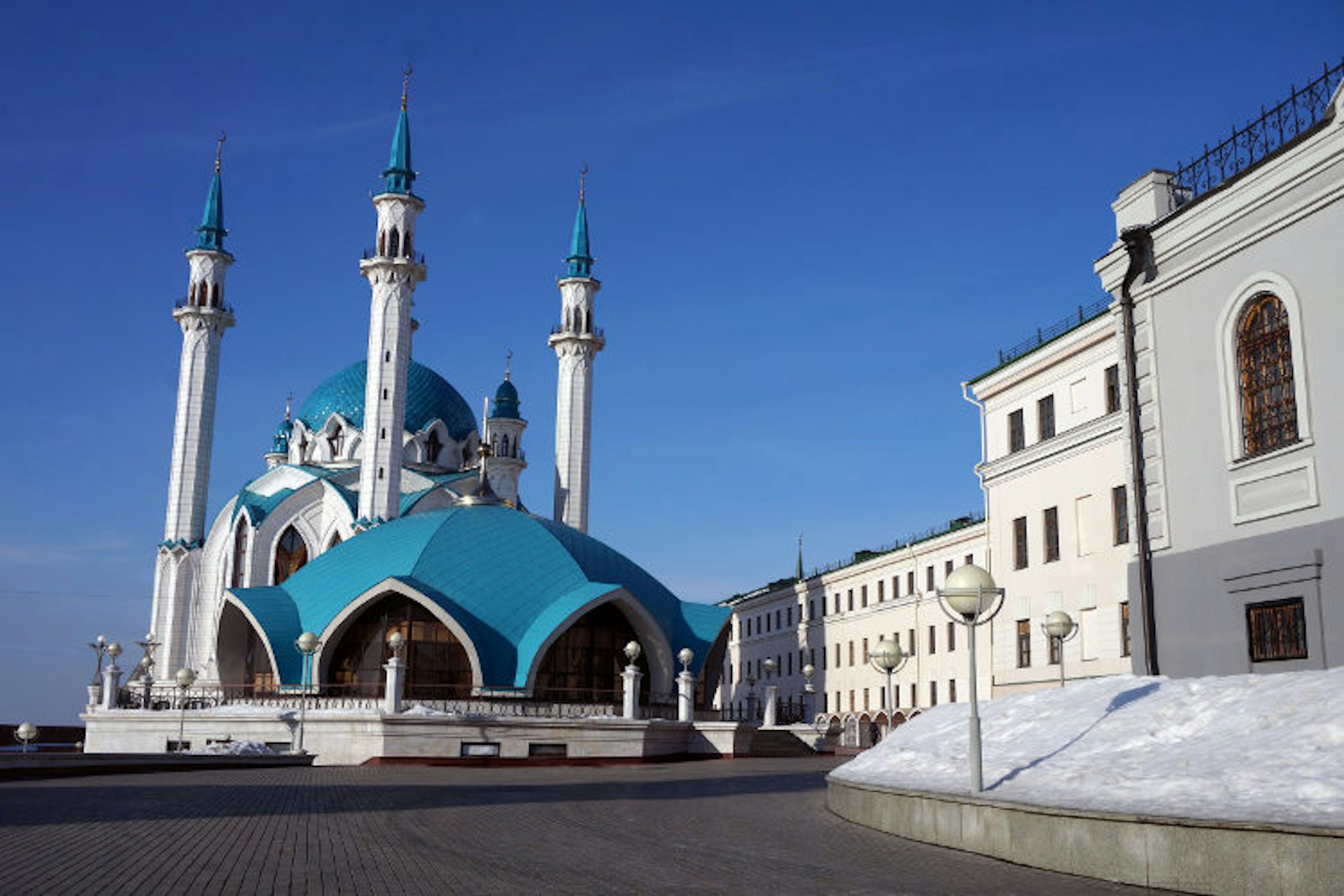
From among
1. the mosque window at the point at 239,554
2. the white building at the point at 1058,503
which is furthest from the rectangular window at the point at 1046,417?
the mosque window at the point at 239,554

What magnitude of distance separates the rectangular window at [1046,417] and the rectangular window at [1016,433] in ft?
2.77

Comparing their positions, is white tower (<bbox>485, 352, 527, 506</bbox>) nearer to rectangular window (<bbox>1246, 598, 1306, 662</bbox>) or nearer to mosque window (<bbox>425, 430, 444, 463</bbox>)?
mosque window (<bbox>425, 430, 444, 463</bbox>)

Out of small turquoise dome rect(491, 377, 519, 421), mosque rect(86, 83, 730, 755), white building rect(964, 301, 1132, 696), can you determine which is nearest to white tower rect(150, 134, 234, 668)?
mosque rect(86, 83, 730, 755)

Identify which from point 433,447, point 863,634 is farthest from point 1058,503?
point 433,447

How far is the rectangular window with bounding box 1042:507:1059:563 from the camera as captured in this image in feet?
111

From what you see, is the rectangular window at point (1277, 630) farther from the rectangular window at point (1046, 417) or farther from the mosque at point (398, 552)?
the mosque at point (398, 552)

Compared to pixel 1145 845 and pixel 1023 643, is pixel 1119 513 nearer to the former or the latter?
pixel 1023 643

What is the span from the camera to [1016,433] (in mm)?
36531

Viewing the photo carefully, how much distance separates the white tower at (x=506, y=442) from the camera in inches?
2798

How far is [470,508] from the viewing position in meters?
48.2

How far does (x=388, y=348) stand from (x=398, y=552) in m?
12.3

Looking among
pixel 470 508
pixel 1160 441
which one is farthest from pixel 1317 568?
pixel 470 508

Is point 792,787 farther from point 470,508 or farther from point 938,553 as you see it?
point 938,553

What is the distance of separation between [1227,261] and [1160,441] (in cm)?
276
